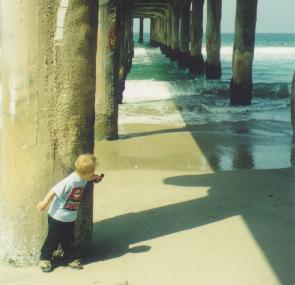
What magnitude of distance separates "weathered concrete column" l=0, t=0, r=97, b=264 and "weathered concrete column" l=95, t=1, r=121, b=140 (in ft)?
14.6

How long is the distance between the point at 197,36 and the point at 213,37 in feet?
13.9

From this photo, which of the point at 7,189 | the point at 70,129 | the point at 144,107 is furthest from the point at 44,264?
the point at 144,107

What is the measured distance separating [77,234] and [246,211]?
1448 millimetres

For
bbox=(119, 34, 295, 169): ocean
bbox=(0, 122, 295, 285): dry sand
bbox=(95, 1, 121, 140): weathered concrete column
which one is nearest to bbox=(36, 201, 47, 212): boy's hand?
bbox=(0, 122, 295, 285): dry sand

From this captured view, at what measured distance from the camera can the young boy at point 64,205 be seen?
325 cm

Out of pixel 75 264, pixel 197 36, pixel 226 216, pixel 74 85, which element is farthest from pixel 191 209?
pixel 197 36

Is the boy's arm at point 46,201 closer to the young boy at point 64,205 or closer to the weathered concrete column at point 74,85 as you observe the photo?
the young boy at point 64,205

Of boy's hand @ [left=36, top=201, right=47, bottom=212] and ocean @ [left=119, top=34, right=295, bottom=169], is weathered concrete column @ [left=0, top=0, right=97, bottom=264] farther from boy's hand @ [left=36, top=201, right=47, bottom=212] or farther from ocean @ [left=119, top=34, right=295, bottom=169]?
ocean @ [left=119, top=34, right=295, bottom=169]

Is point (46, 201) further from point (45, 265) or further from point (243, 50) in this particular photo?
point (243, 50)

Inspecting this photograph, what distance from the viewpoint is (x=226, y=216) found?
418cm

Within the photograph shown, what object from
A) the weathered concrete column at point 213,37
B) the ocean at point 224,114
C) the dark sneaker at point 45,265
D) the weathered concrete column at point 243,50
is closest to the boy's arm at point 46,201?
the dark sneaker at point 45,265

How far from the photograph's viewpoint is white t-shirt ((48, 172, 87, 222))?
3.25 m

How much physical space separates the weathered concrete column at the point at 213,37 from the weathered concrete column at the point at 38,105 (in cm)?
1531

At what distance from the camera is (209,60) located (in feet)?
67.7
